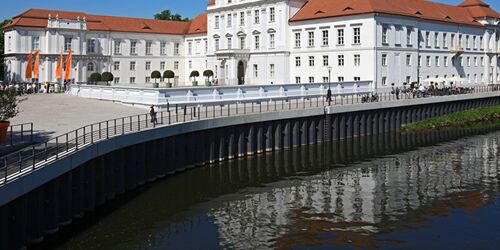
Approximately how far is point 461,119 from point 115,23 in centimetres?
5560

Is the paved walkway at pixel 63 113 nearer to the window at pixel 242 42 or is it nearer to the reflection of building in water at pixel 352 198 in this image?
the reflection of building in water at pixel 352 198

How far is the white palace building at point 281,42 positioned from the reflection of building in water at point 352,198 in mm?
32729

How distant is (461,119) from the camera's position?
206ft

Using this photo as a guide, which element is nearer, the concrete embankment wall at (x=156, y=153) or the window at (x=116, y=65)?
the concrete embankment wall at (x=156, y=153)

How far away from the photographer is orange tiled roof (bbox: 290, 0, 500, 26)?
71062 mm

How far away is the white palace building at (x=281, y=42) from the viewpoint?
71938 millimetres

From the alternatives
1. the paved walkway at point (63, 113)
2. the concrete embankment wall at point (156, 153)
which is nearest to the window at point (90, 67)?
the paved walkway at point (63, 113)

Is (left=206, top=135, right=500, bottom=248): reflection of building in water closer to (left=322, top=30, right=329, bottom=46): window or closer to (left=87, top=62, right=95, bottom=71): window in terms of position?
(left=322, top=30, right=329, bottom=46): window

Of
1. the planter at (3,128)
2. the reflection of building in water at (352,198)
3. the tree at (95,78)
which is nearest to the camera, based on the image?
the reflection of building in water at (352,198)

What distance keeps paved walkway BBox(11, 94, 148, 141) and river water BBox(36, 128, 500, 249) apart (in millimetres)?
5832

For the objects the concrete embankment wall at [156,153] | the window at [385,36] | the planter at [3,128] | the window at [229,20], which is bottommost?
the concrete embankment wall at [156,153]

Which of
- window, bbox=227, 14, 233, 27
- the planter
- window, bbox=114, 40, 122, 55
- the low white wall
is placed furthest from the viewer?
window, bbox=114, 40, 122, 55

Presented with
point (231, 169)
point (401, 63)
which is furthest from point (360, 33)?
point (231, 169)

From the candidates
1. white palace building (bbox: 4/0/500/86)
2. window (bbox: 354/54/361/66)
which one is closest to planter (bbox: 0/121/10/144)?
white palace building (bbox: 4/0/500/86)
